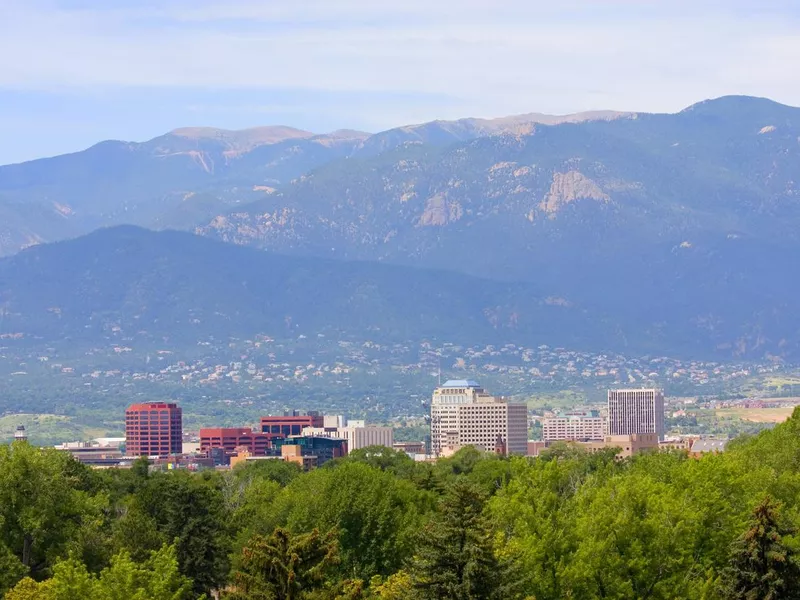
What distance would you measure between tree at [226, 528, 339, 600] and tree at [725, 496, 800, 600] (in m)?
19.1

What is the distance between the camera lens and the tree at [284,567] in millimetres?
74625

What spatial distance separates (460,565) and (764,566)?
13836 mm

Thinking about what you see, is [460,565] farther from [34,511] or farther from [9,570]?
[34,511]

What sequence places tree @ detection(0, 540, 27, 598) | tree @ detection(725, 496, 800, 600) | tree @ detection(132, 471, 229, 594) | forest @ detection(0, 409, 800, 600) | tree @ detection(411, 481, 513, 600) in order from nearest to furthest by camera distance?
tree @ detection(411, 481, 513, 600), forest @ detection(0, 409, 800, 600), tree @ detection(725, 496, 800, 600), tree @ detection(0, 540, 27, 598), tree @ detection(132, 471, 229, 594)

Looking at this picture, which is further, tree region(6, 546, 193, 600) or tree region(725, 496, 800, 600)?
tree region(725, 496, 800, 600)

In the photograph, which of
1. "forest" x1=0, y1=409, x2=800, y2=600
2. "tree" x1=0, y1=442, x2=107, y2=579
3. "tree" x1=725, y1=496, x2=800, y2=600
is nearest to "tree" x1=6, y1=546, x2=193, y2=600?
"forest" x1=0, y1=409, x2=800, y2=600

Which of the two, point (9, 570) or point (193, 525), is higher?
point (193, 525)

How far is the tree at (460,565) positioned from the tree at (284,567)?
17.3ft

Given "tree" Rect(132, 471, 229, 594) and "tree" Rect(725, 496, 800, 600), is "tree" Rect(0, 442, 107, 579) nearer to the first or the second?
"tree" Rect(132, 471, 229, 594)

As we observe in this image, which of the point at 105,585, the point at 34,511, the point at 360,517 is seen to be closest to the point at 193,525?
the point at 360,517

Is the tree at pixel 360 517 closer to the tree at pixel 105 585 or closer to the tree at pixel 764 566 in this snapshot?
the tree at pixel 105 585

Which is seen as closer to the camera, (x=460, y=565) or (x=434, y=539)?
(x=460, y=565)

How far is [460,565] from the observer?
3132 inches

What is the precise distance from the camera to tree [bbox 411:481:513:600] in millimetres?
79188
